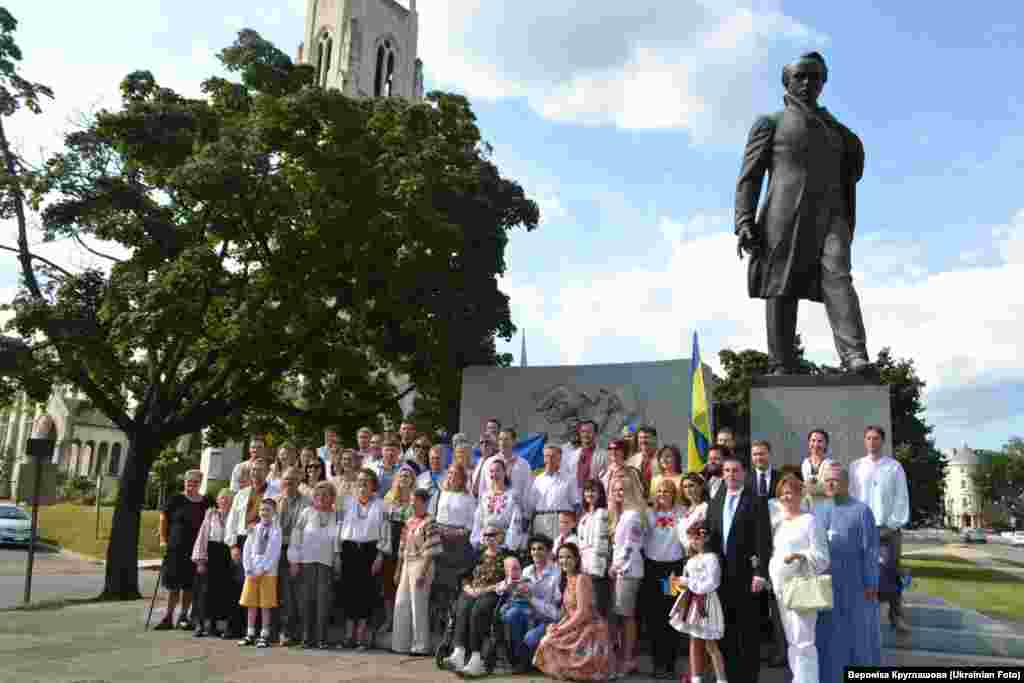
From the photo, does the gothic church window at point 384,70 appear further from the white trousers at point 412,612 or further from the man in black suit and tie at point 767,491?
the man in black suit and tie at point 767,491

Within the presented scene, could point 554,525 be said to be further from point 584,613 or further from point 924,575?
point 924,575

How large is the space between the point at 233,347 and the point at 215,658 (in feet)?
25.7

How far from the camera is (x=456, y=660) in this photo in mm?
7359

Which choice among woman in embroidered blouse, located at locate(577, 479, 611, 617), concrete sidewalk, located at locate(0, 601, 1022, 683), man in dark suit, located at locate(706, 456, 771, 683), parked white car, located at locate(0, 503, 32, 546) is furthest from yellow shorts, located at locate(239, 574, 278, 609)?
parked white car, located at locate(0, 503, 32, 546)

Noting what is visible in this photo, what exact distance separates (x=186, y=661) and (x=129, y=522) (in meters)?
9.71

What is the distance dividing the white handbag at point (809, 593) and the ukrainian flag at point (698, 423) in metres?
5.96

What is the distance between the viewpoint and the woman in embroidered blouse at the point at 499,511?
8203 millimetres

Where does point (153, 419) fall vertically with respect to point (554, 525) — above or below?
above

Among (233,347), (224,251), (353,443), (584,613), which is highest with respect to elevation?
(224,251)

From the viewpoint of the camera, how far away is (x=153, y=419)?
16594mm

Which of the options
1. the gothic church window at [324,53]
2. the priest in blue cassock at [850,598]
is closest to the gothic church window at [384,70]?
the gothic church window at [324,53]

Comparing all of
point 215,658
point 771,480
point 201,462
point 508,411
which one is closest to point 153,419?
point 508,411

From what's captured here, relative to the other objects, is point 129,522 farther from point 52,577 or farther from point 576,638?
point 576,638

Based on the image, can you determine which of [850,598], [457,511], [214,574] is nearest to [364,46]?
[214,574]
